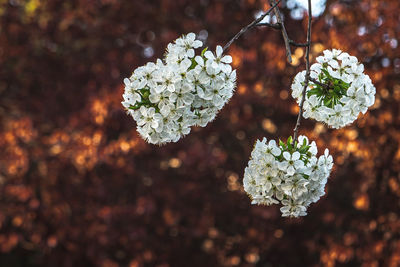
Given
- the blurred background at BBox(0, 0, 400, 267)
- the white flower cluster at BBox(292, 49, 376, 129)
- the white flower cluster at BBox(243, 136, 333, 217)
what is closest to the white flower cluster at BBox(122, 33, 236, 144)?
the white flower cluster at BBox(243, 136, 333, 217)

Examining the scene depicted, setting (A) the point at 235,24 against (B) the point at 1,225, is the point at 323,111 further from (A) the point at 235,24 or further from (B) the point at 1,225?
(B) the point at 1,225

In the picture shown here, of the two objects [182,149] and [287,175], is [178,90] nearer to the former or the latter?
[287,175]

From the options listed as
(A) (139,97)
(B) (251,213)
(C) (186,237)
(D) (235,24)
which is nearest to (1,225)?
(C) (186,237)

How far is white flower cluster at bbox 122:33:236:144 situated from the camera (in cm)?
163

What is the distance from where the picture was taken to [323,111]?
1.97 m

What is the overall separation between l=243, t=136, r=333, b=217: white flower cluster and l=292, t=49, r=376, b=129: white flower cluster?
0.93ft

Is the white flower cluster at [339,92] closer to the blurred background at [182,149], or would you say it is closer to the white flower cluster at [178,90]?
the white flower cluster at [178,90]

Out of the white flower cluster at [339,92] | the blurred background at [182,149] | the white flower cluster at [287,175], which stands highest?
the blurred background at [182,149]

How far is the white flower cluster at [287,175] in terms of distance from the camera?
1639mm

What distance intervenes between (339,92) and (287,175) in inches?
18.7

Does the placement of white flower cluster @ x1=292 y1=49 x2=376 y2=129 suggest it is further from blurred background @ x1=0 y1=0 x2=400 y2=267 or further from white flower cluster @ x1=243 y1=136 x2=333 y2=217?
blurred background @ x1=0 y1=0 x2=400 y2=267

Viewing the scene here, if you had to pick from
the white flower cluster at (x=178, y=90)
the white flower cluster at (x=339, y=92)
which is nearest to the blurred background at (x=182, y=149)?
the white flower cluster at (x=339, y=92)

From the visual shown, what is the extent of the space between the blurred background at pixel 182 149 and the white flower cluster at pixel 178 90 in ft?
10.7

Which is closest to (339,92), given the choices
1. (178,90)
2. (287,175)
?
(287,175)
